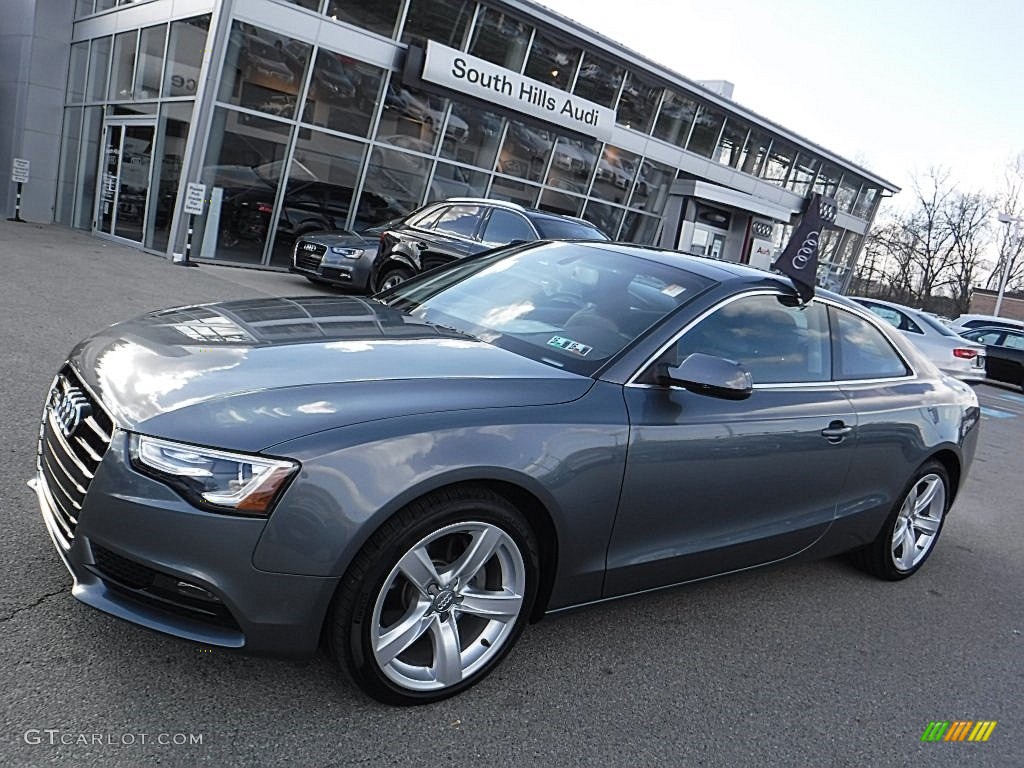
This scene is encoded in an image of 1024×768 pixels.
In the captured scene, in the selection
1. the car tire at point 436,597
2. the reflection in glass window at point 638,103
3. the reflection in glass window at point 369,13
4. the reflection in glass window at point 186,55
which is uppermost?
the reflection in glass window at point 638,103

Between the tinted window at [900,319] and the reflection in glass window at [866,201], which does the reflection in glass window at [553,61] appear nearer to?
the tinted window at [900,319]

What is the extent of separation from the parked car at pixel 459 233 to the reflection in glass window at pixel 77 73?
12.3 meters

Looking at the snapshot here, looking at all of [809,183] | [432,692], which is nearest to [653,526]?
[432,692]

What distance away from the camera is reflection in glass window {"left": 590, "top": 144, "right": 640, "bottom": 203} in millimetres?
21031

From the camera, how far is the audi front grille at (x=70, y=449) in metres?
2.37

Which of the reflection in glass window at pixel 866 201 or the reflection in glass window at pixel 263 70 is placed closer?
the reflection in glass window at pixel 263 70

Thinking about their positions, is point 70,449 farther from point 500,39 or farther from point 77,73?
point 77,73

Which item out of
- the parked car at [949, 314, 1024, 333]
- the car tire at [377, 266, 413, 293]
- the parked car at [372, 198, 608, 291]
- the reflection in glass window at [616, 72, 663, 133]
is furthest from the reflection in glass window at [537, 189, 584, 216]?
the parked car at [949, 314, 1024, 333]

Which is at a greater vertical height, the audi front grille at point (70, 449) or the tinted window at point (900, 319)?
the tinted window at point (900, 319)

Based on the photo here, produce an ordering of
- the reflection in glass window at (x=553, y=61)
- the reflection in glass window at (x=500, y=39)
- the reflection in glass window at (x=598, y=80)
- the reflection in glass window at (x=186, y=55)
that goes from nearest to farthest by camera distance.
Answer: the reflection in glass window at (x=186, y=55)
the reflection in glass window at (x=500, y=39)
the reflection in glass window at (x=553, y=61)
the reflection in glass window at (x=598, y=80)

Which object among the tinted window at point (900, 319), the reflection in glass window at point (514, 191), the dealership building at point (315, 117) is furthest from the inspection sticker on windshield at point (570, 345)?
the reflection in glass window at point (514, 191)

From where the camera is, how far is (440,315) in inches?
142

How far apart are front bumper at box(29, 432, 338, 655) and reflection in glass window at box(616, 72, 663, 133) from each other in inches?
791

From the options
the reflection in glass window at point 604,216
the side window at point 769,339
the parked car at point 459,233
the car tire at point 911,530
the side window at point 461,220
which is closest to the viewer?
the side window at point 769,339
